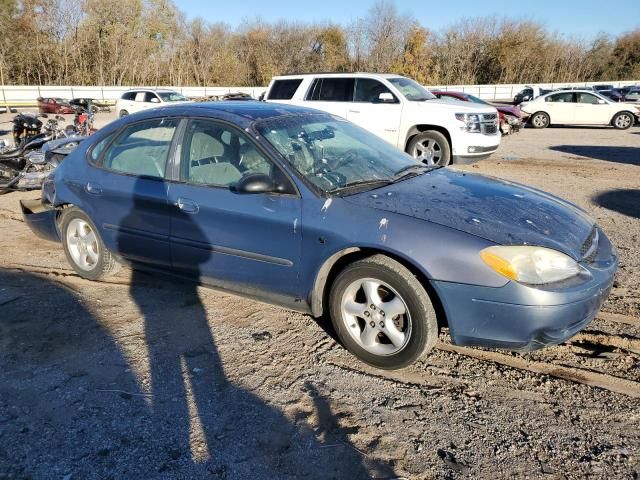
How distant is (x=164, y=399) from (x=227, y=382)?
15.1 inches

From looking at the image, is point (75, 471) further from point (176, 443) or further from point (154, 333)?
point (154, 333)

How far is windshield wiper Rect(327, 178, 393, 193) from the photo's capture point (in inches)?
139

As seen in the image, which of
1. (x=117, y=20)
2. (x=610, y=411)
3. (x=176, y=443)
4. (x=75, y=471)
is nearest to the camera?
(x=75, y=471)

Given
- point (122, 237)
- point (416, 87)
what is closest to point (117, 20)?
point (416, 87)

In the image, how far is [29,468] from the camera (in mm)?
2518

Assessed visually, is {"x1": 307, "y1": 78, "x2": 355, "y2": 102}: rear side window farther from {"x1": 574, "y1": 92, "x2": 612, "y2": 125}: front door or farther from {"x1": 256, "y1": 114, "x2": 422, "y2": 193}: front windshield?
{"x1": 574, "y1": 92, "x2": 612, "y2": 125}: front door

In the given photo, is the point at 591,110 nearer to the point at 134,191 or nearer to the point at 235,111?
the point at 235,111

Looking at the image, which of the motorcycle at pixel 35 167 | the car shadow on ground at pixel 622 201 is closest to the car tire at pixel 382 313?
the car shadow on ground at pixel 622 201

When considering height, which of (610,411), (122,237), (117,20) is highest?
(117,20)

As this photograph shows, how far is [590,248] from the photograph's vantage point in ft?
10.8

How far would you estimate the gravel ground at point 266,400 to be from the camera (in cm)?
252

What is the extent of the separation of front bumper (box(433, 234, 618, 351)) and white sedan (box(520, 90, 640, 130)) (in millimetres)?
20786

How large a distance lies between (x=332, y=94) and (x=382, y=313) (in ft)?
27.7

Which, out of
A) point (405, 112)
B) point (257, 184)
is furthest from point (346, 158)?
point (405, 112)
